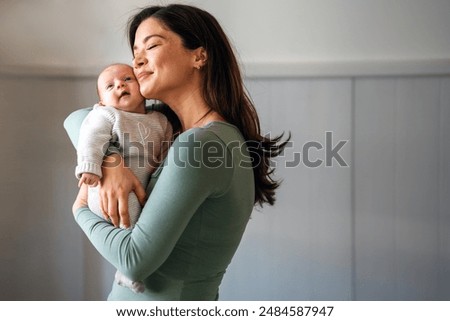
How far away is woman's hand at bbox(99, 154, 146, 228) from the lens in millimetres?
827

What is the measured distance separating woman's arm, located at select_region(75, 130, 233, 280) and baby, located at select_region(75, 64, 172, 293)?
0.18ft

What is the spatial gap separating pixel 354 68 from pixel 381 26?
3.9 inches

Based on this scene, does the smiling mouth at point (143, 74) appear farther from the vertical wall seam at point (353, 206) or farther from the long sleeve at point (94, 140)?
the vertical wall seam at point (353, 206)

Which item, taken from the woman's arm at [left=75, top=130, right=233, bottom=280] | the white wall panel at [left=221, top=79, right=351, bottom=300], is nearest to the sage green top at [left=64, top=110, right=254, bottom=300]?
the woman's arm at [left=75, top=130, right=233, bottom=280]

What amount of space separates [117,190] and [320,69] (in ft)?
1.97

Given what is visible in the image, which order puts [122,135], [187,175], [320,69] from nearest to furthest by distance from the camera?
[187,175] < [122,135] < [320,69]

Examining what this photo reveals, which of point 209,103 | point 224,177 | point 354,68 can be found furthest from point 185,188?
point 354,68

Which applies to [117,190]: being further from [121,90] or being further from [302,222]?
[302,222]

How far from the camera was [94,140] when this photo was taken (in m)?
0.84

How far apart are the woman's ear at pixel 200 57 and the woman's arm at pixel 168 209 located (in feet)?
0.47

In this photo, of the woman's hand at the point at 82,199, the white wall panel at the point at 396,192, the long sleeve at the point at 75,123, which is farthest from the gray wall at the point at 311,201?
the woman's hand at the point at 82,199

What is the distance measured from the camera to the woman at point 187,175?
0.77 meters

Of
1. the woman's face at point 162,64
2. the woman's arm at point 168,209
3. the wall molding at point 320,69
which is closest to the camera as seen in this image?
the woman's arm at point 168,209

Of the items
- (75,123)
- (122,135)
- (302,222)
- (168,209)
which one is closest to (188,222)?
(168,209)
